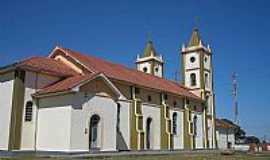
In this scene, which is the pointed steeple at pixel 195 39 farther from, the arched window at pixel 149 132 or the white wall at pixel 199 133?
the arched window at pixel 149 132

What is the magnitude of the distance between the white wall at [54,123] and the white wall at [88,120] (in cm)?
47

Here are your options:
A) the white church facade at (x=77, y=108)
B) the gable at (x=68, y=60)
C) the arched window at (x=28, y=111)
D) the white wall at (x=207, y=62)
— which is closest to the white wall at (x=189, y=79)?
the white wall at (x=207, y=62)

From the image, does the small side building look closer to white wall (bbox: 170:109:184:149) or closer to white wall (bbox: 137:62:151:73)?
white wall (bbox: 137:62:151:73)

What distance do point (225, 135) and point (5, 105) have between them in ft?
135

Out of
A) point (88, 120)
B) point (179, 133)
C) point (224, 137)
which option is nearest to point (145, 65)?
point (224, 137)

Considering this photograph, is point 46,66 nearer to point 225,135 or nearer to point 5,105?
point 5,105

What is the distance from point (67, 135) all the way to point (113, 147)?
4378mm

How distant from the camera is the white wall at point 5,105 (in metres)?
26.8

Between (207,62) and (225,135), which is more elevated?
(207,62)

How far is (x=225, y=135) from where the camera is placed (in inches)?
2331

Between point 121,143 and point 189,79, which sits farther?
point 189,79

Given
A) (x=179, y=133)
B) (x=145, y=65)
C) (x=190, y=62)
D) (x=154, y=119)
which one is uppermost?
(x=145, y=65)

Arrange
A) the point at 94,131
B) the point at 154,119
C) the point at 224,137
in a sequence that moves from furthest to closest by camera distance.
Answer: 1. the point at 224,137
2. the point at 154,119
3. the point at 94,131

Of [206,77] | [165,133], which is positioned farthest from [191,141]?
[206,77]
